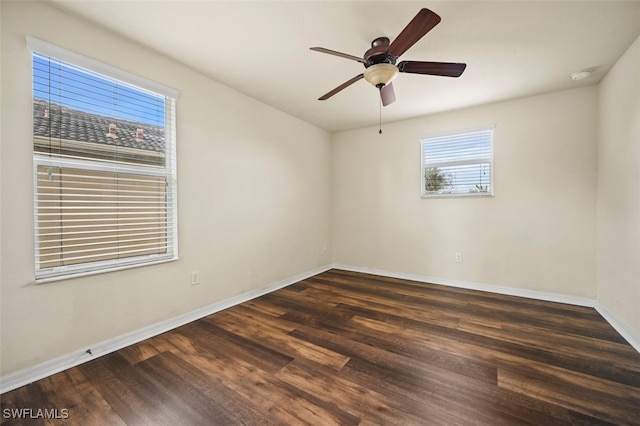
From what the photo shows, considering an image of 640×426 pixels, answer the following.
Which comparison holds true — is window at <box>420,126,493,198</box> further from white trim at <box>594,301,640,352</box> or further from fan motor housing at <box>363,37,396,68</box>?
fan motor housing at <box>363,37,396,68</box>

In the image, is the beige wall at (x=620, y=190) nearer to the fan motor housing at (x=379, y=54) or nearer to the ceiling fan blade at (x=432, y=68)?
the ceiling fan blade at (x=432, y=68)

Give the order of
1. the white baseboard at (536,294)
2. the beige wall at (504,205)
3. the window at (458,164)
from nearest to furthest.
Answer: the white baseboard at (536,294) → the beige wall at (504,205) → the window at (458,164)

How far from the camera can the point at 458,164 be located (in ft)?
11.8

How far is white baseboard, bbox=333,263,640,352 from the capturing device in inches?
85.4

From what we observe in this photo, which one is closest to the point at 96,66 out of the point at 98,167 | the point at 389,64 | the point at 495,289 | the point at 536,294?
the point at 98,167

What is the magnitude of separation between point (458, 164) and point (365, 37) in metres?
2.35

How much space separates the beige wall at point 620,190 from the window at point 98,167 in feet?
13.0

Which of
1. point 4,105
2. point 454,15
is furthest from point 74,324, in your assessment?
point 454,15

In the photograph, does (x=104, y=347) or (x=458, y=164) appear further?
(x=458, y=164)

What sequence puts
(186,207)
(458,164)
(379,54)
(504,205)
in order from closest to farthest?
(379,54) → (186,207) → (504,205) → (458,164)

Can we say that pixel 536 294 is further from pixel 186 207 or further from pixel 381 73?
pixel 186 207

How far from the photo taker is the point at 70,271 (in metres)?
1.85

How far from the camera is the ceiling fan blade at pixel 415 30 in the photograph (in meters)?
1.42

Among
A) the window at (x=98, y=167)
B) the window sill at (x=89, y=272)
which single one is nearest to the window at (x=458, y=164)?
the window at (x=98, y=167)
